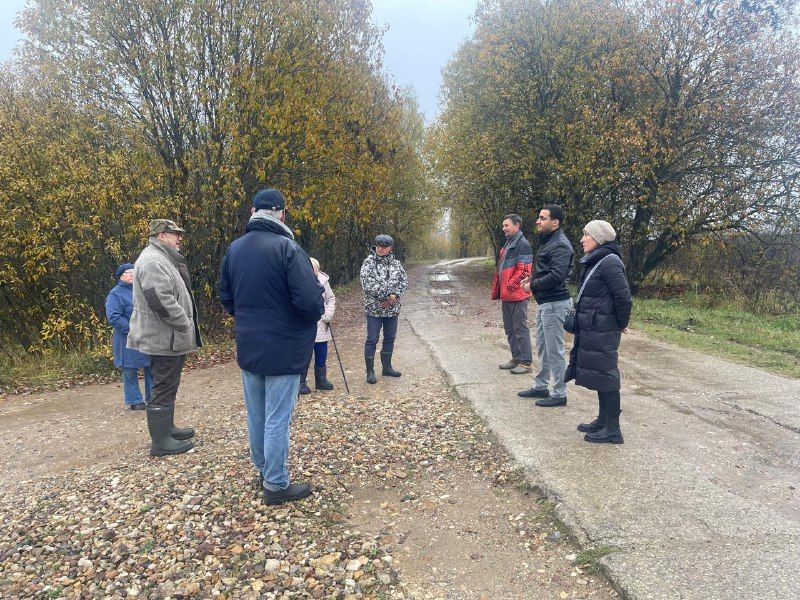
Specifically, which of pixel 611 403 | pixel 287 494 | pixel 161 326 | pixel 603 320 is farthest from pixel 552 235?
pixel 161 326

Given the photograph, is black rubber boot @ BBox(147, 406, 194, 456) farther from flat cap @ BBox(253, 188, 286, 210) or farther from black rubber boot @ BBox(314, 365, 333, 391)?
flat cap @ BBox(253, 188, 286, 210)

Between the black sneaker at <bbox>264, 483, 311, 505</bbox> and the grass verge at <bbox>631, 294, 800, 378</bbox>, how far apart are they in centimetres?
670

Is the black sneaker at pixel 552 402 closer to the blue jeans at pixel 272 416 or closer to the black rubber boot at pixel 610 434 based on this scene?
the black rubber boot at pixel 610 434

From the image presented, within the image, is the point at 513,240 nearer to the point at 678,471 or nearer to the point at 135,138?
the point at 678,471

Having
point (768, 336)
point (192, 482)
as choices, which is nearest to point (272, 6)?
point (192, 482)

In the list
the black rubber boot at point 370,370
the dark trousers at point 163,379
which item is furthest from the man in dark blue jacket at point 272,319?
the black rubber boot at point 370,370

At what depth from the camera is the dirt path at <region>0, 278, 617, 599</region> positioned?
2834 mm

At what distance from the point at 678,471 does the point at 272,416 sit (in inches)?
123

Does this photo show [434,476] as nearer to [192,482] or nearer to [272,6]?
[192,482]

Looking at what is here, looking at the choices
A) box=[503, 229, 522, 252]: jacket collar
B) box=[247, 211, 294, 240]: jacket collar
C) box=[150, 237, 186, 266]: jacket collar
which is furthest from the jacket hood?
box=[150, 237, 186, 266]: jacket collar

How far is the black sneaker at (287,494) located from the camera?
3.60 metres

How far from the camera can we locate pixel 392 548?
10.3ft

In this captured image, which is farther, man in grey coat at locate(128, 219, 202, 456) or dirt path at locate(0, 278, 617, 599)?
man in grey coat at locate(128, 219, 202, 456)

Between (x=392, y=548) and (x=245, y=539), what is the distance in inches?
38.0
